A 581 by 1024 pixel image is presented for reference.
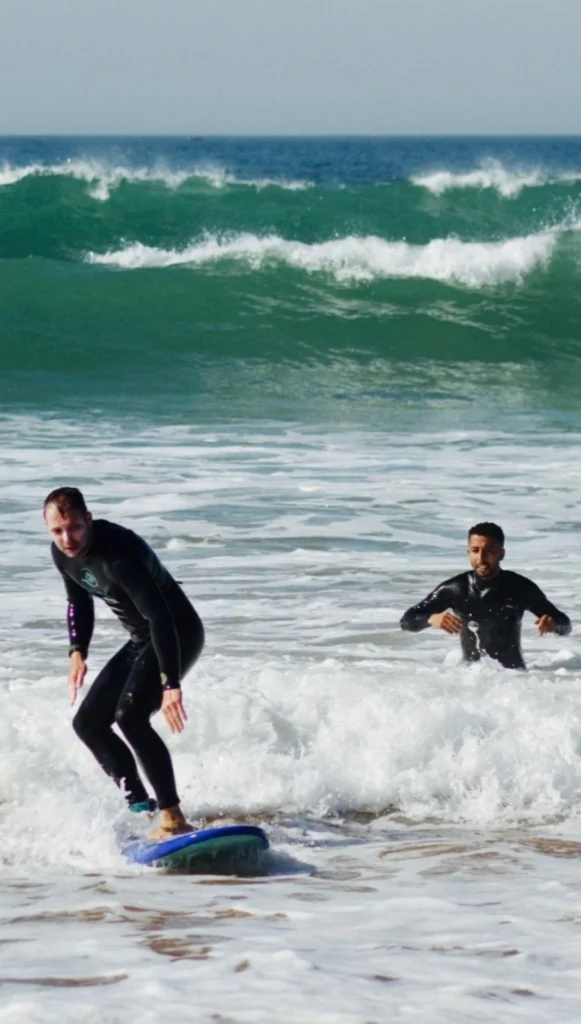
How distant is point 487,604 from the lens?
736 centimetres

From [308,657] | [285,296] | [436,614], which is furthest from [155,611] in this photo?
[285,296]

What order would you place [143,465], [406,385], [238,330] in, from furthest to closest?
[238,330] < [406,385] < [143,465]

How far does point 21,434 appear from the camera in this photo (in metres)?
15.3

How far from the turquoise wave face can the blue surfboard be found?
11.6 metres

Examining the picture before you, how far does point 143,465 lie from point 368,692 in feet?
21.3

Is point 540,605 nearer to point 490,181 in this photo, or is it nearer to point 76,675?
point 76,675

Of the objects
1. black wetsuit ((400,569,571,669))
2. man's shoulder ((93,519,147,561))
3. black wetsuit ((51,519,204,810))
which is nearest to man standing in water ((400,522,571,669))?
black wetsuit ((400,569,571,669))

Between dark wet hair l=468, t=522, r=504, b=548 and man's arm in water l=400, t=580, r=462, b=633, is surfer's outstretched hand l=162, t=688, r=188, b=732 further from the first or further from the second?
dark wet hair l=468, t=522, r=504, b=548

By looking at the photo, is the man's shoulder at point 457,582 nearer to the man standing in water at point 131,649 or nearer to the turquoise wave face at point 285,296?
the man standing in water at point 131,649

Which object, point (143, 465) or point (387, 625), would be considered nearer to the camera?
point (387, 625)

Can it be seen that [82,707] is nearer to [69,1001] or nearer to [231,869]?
[231,869]

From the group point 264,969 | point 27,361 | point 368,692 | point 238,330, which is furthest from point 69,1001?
point 238,330

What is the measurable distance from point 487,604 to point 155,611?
7.65ft

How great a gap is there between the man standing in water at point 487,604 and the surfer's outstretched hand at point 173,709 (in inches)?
74.4
